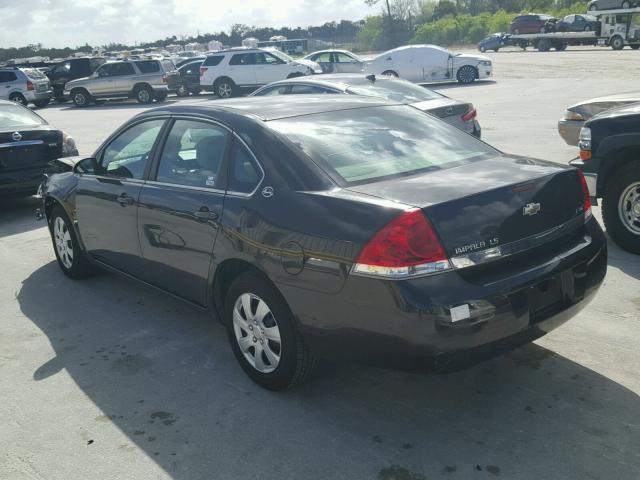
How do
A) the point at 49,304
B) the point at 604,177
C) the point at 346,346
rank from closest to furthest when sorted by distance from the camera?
the point at 346,346 → the point at 49,304 → the point at 604,177

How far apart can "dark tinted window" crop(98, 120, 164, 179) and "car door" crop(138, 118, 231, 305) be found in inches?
9.2

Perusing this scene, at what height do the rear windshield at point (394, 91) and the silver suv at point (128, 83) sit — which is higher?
the rear windshield at point (394, 91)

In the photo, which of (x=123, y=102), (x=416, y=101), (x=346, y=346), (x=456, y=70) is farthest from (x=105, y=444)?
(x=123, y=102)

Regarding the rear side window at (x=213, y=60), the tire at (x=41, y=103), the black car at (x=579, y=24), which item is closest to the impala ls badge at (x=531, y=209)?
the rear side window at (x=213, y=60)

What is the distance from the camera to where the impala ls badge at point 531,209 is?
3.59 meters

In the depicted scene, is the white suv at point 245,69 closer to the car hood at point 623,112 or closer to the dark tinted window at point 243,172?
the car hood at point 623,112

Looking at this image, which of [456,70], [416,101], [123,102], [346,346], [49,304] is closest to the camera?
[346,346]

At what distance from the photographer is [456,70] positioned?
2720 centimetres

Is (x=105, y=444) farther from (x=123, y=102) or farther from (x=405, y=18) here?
(x=405, y=18)

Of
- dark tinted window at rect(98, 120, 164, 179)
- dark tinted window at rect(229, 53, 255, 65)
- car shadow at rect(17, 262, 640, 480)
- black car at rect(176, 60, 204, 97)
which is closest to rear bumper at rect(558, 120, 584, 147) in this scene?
car shadow at rect(17, 262, 640, 480)

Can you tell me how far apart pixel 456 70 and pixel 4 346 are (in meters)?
24.5

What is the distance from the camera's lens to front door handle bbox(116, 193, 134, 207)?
5.02 m

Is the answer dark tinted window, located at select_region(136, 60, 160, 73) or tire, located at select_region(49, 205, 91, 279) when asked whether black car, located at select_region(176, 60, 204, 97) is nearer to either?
dark tinted window, located at select_region(136, 60, 160, 73)

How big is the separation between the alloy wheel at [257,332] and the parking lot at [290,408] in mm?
196
